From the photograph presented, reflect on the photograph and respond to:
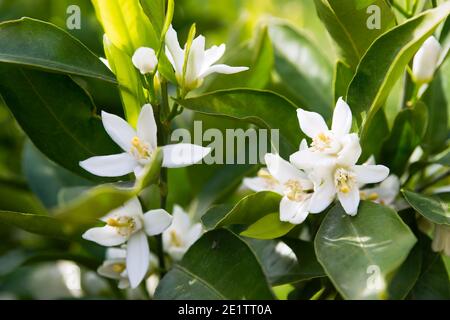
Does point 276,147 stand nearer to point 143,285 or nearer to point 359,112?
point 359,112

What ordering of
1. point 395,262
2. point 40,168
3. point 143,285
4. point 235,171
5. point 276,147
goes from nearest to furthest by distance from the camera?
point 395,262 < point 276,147 < point 143,285 < point 235,171 < point 40,168

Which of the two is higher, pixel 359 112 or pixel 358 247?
pixel 359 112

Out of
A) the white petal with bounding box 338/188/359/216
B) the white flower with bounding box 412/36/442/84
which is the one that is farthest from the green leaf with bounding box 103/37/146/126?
the white flower with bounding box 412/36/442/84

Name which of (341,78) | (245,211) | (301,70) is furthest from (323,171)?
(301,70)

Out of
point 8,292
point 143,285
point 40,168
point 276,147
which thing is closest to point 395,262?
point 276,147

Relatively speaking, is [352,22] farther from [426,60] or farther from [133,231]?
[133,231]

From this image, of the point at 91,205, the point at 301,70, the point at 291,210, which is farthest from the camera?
the point at 301,70

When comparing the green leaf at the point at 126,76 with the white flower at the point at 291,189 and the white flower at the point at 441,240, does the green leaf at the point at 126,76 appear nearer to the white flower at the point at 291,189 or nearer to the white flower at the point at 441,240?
the white flower at the point at 291,189
